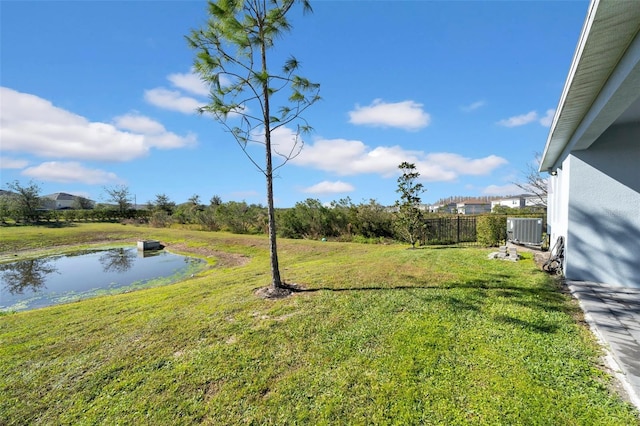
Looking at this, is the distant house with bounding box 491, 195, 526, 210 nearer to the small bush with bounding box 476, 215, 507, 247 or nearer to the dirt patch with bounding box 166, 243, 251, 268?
the small bush with bounding box 476, 215, 507, 247

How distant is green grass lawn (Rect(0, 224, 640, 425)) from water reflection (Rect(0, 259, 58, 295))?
18.7 feet

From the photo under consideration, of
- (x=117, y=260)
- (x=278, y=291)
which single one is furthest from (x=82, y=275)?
→ (x=278, y=291)

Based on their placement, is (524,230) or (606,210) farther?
(524,230)

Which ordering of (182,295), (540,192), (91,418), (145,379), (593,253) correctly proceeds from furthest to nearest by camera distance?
(540,192) < (182,295) < (593,253) < (145,379) < (91,418)

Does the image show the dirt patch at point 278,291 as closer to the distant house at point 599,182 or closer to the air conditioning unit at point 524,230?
the distant house at point 599,182

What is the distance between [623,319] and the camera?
3.12m

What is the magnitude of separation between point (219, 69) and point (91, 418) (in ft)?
14.9

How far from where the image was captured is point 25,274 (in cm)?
1042

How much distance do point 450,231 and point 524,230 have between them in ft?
9.95

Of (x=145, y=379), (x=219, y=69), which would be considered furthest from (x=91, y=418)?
(x=219, y=69)

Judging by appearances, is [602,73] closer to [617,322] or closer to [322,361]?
[617,322]

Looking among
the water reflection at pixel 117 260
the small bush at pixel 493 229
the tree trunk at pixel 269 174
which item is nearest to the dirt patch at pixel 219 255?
the water reflection at pixel 117 260

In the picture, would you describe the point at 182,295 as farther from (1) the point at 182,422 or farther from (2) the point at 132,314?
(1) the point at 182,422

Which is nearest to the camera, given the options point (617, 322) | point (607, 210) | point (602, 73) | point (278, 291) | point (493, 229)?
point (602, 73)
